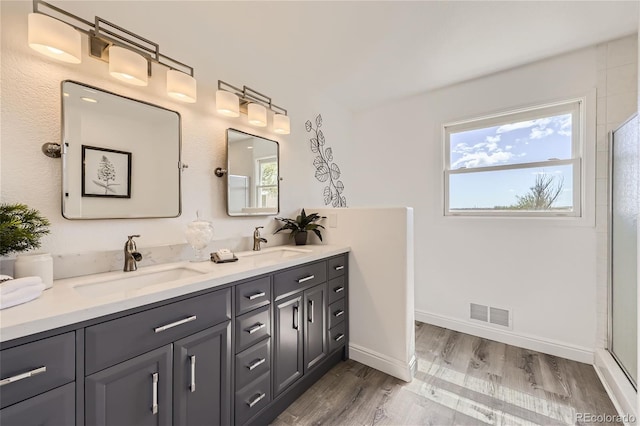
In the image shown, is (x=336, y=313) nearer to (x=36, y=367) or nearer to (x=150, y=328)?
(x=150, y=328)

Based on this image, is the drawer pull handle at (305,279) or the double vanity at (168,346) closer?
the double vanity at (168,346)

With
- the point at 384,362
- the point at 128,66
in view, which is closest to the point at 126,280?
the point at 128,66

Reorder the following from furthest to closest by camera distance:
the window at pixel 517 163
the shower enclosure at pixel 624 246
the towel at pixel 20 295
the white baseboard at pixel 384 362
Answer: the window at pixel 517 163, the white baseboard at pixel 384 362, the shower enclosure at pixel 624 246, the towel at pixel 20 295

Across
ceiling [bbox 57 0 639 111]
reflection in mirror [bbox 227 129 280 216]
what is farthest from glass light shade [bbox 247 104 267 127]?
ceiling [bbox 57 0 639 111]

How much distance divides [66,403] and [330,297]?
1.46 meters

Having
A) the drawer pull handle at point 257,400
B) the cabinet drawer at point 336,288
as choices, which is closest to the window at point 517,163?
the cabinet drawer at point 336,288

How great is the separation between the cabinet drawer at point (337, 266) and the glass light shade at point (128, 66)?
159 cm

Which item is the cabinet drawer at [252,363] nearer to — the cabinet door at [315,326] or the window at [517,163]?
the cabinet door at [315,326]

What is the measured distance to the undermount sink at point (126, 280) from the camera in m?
1.17

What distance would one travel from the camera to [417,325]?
111 inches

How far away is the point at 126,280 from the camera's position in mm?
1285

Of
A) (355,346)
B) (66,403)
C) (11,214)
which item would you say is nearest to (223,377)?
(66,403)

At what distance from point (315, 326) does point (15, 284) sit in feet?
4.85

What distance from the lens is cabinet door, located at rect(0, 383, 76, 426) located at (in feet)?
2.37
